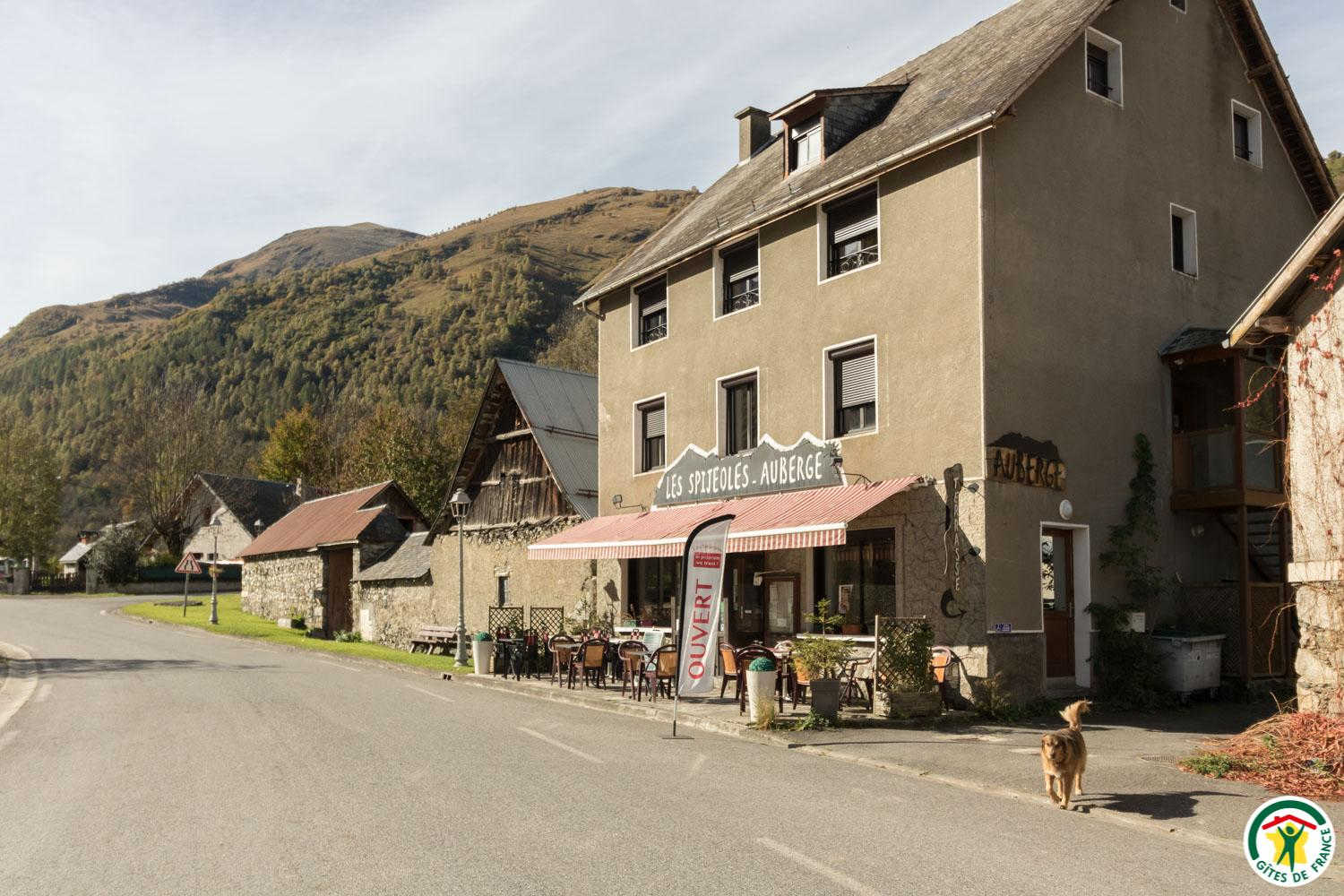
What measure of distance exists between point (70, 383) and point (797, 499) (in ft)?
494

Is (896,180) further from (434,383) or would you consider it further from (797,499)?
(434,383)

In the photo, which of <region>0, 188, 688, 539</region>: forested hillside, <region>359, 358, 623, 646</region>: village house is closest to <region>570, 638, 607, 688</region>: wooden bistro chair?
<region>359, 358, 623, 646</region>: village house

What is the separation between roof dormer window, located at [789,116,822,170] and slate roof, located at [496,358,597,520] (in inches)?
385

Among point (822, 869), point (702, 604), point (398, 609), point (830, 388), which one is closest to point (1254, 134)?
point (830, 388)

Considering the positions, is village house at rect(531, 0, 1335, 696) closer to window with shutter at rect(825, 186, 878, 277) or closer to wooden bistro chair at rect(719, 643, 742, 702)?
window with shutter at rect(825, 186, 878, 277)

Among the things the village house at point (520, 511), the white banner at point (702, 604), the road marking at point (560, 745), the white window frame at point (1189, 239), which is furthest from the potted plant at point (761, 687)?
the white window frame at point (1189, 239)

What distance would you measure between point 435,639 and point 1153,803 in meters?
23.2

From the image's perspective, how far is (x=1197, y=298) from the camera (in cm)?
1984

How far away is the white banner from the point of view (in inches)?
560

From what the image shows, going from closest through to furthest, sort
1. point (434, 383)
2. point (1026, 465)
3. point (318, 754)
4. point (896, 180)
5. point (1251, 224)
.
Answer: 1. point (318, 754)
2. point (1026, 465)
3. point (896, 180)
4. point (1251, 224)
5. point (434, 383)

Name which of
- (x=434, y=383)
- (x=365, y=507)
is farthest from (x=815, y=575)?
(x=434, y=383)

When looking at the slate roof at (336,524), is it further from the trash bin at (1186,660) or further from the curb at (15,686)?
the trash bin at (1186,660)

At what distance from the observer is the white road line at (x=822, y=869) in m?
6.49

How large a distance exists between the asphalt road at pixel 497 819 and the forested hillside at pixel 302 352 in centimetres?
6274
